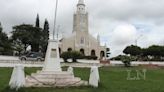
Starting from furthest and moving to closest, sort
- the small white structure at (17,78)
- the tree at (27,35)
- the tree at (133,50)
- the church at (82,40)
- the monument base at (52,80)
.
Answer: the tree at (133,50) < the church at (82,40) < the tree at (27,35) < the monument base at (52,80) < the small white structure at (17,78)

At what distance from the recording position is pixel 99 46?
8456 cm

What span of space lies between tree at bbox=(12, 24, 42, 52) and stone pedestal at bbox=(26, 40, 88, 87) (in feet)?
182

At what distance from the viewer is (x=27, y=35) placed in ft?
237

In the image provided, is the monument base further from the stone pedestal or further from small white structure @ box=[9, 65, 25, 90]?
small white structure @ box=[9, 65, 25, 90]

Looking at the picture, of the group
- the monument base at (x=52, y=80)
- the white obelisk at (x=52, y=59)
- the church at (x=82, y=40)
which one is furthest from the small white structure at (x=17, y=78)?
the church at (x=82, y=40)

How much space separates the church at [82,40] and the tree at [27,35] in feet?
26.1

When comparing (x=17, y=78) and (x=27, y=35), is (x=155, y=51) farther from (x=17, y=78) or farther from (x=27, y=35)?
(x=17, y=78)

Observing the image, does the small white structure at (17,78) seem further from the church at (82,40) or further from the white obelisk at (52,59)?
the church at (82,40)

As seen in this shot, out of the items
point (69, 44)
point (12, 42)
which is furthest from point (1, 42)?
point (69, 44)

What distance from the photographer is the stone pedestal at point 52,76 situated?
1560cm

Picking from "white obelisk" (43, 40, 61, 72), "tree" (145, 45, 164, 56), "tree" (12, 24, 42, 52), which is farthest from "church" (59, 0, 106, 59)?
"white obelisk" (43, 40, 61, 72)

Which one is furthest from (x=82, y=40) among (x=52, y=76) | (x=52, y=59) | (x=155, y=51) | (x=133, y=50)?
(x=52, y=76)

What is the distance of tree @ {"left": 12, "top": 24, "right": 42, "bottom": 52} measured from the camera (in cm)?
7262

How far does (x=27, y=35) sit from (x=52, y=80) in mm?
57177
